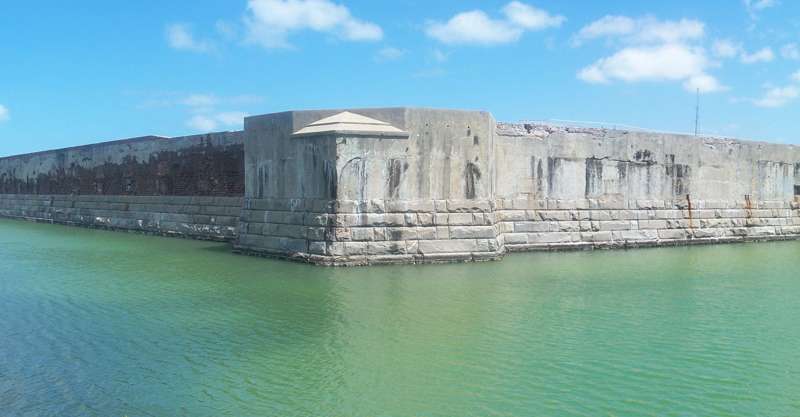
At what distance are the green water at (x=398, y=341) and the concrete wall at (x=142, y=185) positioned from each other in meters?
5.33

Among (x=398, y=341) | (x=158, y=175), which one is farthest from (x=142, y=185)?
(x=398, y=341)

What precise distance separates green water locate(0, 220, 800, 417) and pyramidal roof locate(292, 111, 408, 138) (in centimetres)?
237

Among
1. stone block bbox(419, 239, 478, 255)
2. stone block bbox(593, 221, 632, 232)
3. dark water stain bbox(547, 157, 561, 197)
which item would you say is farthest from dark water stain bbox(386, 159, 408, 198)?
stone block bbox(593, 221, 632, 232)

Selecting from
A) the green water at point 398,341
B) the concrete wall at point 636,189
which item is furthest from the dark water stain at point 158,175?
the concrete wall at point 636,189

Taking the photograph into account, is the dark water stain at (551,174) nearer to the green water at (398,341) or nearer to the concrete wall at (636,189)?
the concrete wall at (636,189)

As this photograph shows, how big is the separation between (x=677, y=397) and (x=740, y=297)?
4.56m

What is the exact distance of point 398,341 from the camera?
6.17 metres

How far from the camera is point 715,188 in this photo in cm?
1648

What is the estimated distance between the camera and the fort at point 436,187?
11.2 m

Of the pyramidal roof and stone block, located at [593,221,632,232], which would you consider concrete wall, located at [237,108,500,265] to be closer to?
the pyramidal roof

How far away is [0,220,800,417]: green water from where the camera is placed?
4680 mm

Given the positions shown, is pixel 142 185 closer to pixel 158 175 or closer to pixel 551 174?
pixel 158 175

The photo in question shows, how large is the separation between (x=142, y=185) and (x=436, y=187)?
37.3 ft

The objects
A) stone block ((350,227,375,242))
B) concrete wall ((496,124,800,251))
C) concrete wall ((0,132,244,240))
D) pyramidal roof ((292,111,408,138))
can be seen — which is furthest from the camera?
concrete wall ((0,132,244,240))
